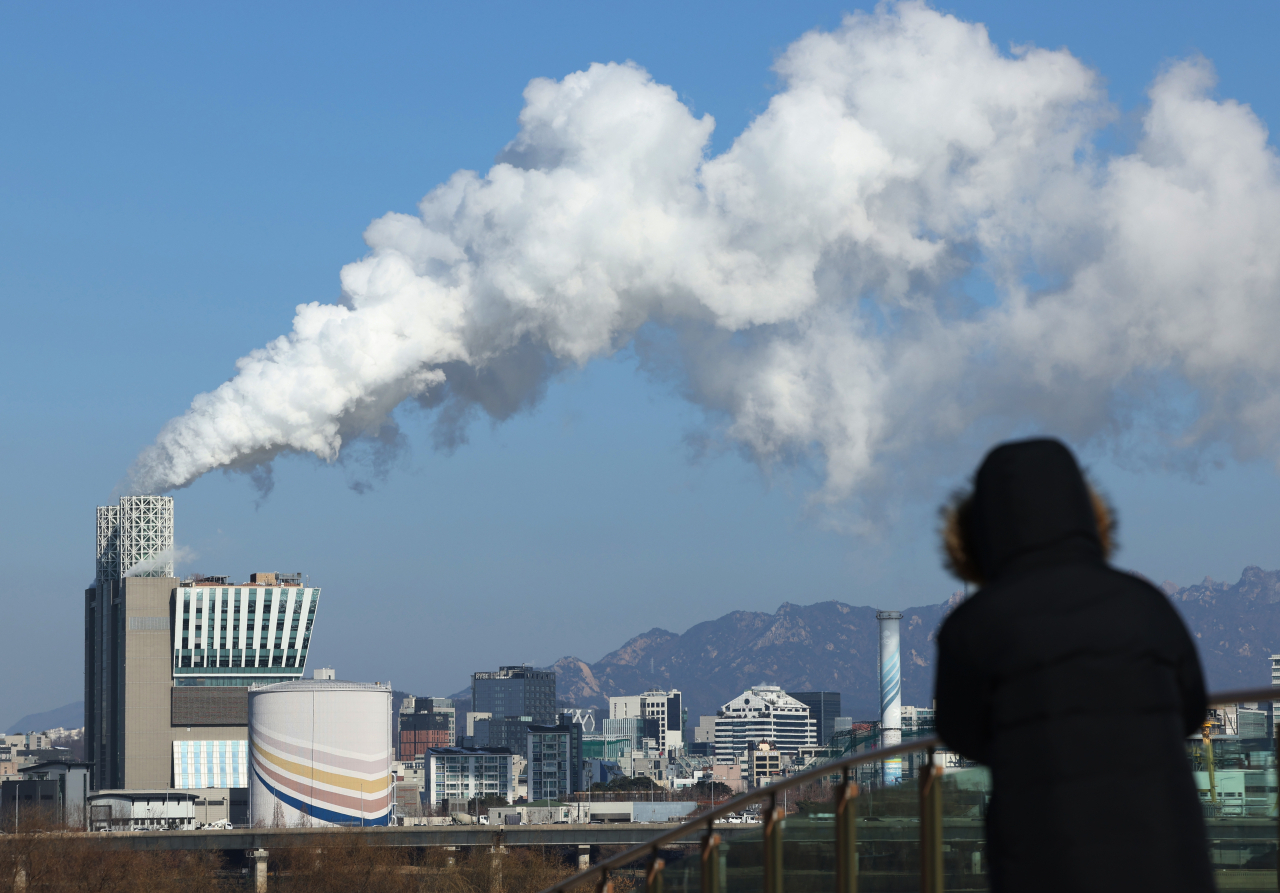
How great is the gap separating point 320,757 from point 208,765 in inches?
1535

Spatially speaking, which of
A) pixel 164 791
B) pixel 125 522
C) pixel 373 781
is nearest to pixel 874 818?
pixel 373 781

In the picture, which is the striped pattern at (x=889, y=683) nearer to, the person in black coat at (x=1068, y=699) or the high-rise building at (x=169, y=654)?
the high-rise building at (x=169, y=654)

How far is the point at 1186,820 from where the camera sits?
280cm

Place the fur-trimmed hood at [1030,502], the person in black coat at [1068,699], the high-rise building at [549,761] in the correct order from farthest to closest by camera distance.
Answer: the high-rise building at [549,761] < the fur-trimmed hood at [1030,502] < the person in black coat at [1068,699]

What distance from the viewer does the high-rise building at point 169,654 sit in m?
129

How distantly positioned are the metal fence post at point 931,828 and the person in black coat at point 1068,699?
2.02m

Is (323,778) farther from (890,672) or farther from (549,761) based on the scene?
(549,761)

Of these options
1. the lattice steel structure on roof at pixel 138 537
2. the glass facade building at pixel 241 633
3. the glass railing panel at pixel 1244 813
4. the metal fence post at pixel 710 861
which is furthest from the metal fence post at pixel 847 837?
the lattice steel structure on roof at pixel 138 537

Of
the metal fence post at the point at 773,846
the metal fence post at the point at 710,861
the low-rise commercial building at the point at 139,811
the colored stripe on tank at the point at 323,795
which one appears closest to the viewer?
the metal fence post at the point at 773,846

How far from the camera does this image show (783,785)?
5.84m

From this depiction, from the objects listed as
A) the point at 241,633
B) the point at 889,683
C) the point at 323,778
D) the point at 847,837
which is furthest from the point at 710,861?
the point at 241,633

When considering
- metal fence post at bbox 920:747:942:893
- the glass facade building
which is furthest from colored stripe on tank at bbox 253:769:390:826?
metal fence post at bbox 920:747:942:893

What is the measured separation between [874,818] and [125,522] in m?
144

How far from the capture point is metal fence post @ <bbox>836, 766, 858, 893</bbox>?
539 cm
